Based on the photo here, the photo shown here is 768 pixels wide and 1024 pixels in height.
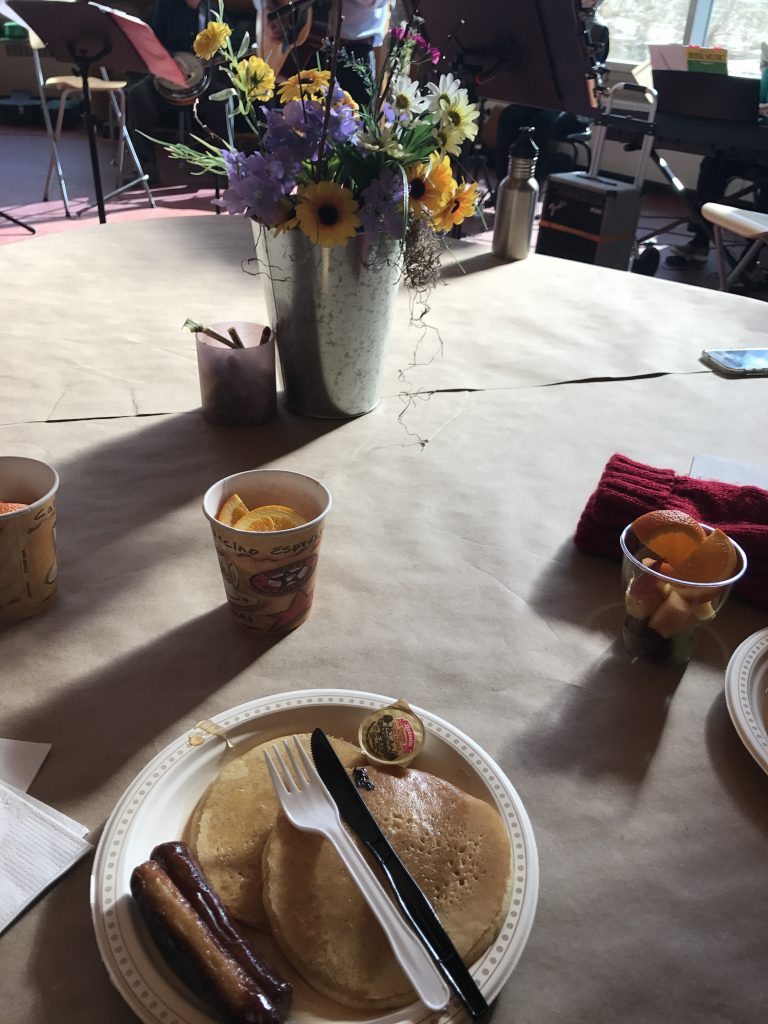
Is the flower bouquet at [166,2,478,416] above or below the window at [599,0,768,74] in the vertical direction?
below

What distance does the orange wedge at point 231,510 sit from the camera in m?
0.60

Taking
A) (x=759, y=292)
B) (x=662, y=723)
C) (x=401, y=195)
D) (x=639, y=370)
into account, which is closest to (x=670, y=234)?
(x=759, y=292)

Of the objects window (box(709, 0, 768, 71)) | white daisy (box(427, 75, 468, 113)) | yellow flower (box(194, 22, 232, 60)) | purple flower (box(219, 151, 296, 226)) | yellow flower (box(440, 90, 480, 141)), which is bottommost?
purple flower (box(219, 151, 296, 226))

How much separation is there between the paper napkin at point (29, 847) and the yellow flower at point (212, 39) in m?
0.75

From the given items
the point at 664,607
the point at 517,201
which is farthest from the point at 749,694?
the point at 517,201

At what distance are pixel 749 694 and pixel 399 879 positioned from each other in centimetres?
31

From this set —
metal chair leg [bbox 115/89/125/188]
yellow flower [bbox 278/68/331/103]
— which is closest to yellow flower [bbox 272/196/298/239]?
yellow flower [bbox 278/68/331/103]

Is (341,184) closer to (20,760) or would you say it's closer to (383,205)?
(383,205)

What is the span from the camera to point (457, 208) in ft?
2.93

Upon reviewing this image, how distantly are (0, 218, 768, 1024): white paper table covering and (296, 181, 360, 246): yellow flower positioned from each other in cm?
24

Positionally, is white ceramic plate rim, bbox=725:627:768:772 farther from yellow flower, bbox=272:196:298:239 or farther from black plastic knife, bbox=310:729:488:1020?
yellow flower, bbox=272:196:298:239

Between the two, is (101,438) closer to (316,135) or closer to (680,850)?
(316,135)

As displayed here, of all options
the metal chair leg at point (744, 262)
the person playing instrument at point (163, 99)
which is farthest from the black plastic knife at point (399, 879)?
the person playing instrument at point (163, 99)

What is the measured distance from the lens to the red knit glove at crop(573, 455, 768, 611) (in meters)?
0.73
